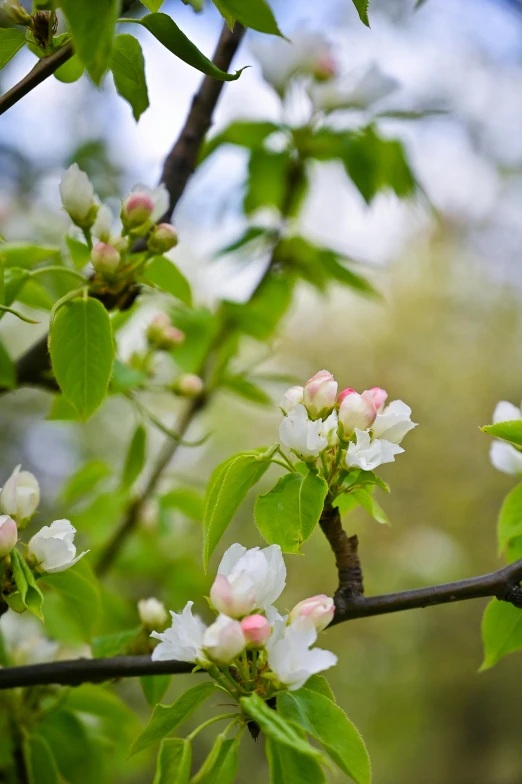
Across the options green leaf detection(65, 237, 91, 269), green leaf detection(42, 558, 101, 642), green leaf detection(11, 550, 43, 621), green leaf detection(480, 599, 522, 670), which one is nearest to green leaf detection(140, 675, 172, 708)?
green leaf detection(42, 558, 101, 642)

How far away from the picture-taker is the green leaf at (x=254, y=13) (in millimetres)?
408

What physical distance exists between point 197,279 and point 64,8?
6.50 feet

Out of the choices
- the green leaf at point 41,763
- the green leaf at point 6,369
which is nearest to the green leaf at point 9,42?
the green leaf at point 6,369

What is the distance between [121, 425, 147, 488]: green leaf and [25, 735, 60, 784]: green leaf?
0.95 feet

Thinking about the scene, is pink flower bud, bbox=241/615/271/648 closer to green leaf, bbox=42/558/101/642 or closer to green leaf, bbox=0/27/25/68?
green leaf, bbox=42/558/101/642

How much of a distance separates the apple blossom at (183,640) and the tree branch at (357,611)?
0.14 ft

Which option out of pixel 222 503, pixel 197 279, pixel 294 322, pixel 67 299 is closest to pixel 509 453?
pixel 222 503

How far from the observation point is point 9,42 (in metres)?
0.50

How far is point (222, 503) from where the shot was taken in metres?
0.51

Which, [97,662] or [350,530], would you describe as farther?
[350,530]

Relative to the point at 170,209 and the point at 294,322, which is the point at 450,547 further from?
the point at 170,209

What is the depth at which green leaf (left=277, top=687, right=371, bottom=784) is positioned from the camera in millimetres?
436

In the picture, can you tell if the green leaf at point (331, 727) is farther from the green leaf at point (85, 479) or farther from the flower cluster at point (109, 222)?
the green leaf at point (85, 479)

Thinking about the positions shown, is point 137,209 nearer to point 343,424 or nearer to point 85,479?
point 343,424
